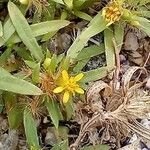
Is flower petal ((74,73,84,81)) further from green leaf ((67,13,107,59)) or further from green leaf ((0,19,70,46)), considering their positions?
green leaf ((0,19,70,46))

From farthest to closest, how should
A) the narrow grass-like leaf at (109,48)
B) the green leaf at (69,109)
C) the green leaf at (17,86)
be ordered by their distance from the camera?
the narrow grass-like leaf at (109,48), the green leaf at (69,109), the green leaf at (17,86)

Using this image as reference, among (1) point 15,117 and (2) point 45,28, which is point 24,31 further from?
(1) point 15,117

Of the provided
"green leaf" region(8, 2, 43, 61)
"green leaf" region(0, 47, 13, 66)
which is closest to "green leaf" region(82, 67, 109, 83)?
"green leaf" region(8, 2, 43, 61)

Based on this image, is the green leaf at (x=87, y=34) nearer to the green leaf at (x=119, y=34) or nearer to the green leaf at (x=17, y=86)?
the green leaf at (x=119, y=34)

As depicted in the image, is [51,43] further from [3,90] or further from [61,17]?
[3,90]

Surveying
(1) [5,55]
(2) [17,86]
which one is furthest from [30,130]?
(1) [5,55]

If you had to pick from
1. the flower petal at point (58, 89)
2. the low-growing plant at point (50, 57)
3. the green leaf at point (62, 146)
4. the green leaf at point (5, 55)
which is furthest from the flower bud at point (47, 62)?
the green leaf at point (62, 146)
